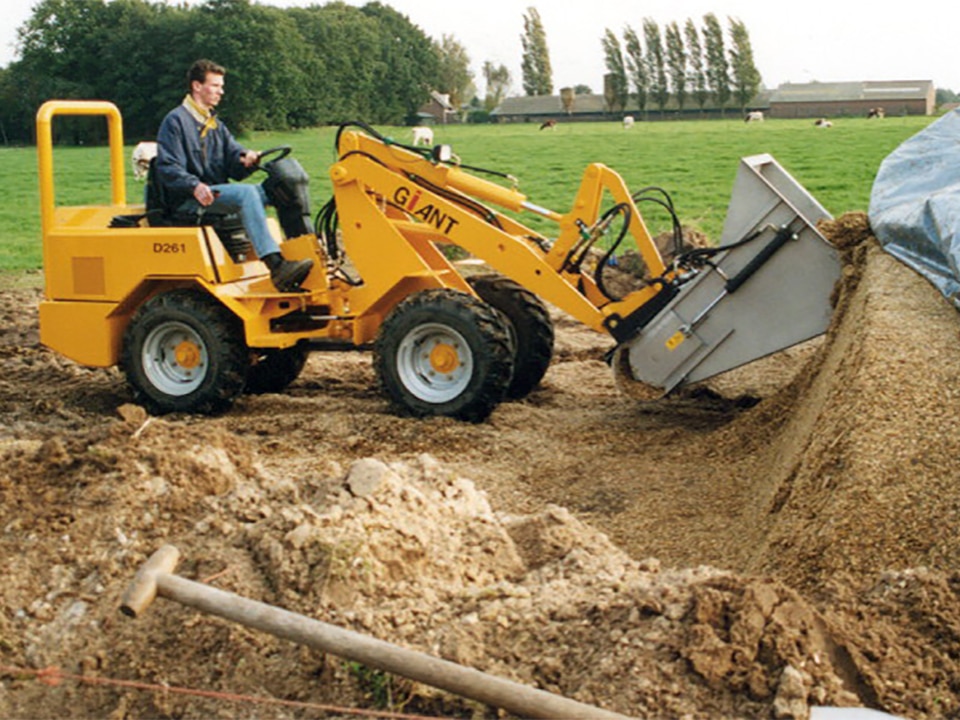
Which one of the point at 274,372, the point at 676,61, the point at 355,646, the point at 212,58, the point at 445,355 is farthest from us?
the point at 676,61

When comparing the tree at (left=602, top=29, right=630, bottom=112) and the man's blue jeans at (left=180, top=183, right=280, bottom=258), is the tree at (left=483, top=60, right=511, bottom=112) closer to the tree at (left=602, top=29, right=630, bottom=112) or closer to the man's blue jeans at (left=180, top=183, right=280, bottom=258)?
the tree at (left=602, top=29, right=630, bottom=112)

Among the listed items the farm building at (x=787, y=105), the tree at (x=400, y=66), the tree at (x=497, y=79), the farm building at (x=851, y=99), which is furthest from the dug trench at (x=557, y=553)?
the tree at (x=497, y=79)

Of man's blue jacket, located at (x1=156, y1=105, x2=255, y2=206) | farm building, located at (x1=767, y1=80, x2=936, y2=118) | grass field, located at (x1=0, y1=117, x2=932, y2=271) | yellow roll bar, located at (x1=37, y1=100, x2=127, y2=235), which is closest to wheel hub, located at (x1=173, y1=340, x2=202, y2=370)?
man's blue jacket, located at (x1=156, y1=105, x2=255, y2=206)

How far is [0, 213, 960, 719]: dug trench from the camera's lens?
4.37 meters

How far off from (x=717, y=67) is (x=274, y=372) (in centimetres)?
10466

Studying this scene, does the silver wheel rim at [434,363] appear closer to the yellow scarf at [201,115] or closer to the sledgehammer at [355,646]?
the yellow scarf at [201,115]

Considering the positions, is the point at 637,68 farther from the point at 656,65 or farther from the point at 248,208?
the point at 248,208

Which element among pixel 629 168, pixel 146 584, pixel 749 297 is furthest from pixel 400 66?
pixel 146 584

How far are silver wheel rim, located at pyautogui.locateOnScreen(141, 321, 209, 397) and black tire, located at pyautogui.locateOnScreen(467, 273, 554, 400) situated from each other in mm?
2027

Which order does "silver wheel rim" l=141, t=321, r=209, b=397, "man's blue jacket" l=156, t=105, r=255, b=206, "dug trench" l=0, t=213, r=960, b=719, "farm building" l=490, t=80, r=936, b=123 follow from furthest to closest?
"farm building" l=490, t=80, r=936, b=123, "silver wheel rim" l=141, t=321, r=209, b=397, "man's blue jacket" l=156, t=105, r=255, b=206, "dug trench" l=0, t=213, r=960, b=719

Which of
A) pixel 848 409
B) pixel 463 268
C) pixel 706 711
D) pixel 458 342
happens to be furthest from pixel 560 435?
pixel 463 268

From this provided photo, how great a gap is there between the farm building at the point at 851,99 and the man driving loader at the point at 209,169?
291 ft

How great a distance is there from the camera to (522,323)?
9.56 metres

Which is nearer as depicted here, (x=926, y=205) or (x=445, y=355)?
(x=926, y=205)
